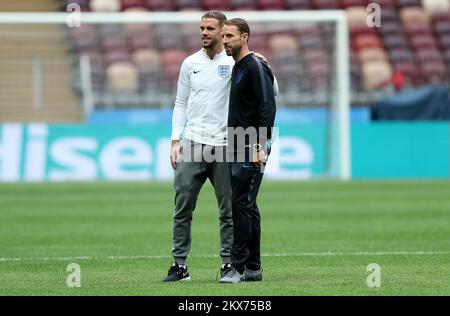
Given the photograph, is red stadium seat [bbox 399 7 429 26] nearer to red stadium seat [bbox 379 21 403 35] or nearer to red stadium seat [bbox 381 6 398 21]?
red stadium seat [bbox 381 6 398 21]

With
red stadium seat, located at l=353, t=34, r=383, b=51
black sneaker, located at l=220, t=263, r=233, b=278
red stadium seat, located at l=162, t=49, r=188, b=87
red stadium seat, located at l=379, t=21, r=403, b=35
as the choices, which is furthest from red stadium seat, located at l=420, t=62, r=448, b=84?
black sneaker, located at l=220, t=263, r=233, b=278

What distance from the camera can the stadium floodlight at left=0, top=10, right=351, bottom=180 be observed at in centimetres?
2781

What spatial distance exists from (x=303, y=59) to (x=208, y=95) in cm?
1985

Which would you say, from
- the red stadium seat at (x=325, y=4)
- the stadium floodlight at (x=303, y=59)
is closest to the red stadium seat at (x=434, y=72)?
the red stadium seat at (x=325, y=4)

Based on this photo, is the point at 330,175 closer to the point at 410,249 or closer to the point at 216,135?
the point at 410,249

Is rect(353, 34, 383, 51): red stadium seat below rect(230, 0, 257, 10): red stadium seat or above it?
below

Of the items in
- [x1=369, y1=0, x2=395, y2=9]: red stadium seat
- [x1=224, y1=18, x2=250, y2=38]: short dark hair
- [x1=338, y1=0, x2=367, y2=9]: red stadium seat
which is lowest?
[x1=224, y1=18, x2=250, y2=38]: short dark hair

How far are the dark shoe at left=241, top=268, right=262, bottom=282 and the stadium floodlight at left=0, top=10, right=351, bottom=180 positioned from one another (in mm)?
16668

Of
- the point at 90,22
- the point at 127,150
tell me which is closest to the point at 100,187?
the point at 127,150

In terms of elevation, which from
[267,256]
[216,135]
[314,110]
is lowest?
[267,256]

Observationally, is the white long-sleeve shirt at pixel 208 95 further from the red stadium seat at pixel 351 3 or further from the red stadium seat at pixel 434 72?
the red stadium seat at pixel 351 3

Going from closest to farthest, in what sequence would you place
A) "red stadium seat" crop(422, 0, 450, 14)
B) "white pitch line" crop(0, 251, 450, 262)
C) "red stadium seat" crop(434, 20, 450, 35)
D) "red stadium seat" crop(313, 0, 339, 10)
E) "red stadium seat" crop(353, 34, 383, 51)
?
"white pitch line" crop(0, 251, 450, 262), "red stadium seat" crop(353, 34, 383, 51), "red stadium seat" crop(313, 0, 339, 10), "red stadium seat" crop(434, 20, 450, 35), "red stadium seat" crop(422, 0, 450, 14)

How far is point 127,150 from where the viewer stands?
92.6ft

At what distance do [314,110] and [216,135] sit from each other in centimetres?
1920
